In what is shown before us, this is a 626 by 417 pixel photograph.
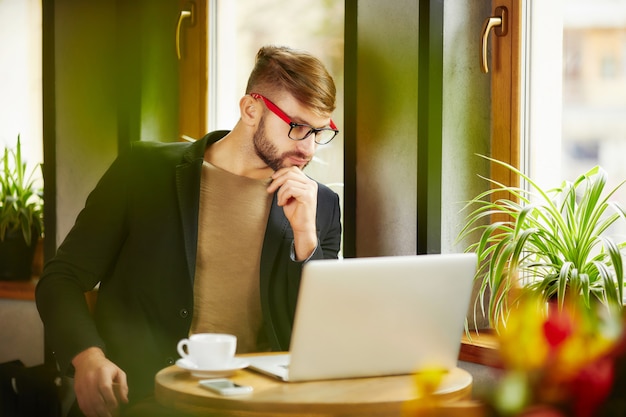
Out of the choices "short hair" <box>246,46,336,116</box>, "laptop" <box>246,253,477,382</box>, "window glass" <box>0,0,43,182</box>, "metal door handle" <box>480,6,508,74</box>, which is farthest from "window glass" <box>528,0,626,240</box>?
"window glass" <box>0,0,43,182</box>

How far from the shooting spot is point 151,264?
2.29 m

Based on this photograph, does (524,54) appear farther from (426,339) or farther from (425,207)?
(426,339)

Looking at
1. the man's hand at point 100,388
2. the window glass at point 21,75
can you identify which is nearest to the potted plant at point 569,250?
the man's hand at point 100,388

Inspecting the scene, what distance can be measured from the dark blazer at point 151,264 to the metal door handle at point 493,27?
2.50 ft

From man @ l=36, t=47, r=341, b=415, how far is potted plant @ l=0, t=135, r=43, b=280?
1171 mm

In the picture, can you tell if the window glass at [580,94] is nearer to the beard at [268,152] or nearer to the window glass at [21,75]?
the beard at [268,152]

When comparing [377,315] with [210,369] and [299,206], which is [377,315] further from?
[299,206]

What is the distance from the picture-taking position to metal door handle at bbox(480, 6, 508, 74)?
7.97ft

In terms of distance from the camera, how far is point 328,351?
1.54 metres

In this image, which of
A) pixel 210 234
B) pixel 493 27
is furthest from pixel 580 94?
pixel 210 234

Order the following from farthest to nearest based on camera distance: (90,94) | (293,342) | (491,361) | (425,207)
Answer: (90,94)
(425,207)
(293,342)
(491,361)

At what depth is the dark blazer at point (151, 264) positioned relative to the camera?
2.24 m

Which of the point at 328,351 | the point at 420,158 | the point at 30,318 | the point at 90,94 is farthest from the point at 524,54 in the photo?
the point at 30,318

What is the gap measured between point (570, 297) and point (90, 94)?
203cm
